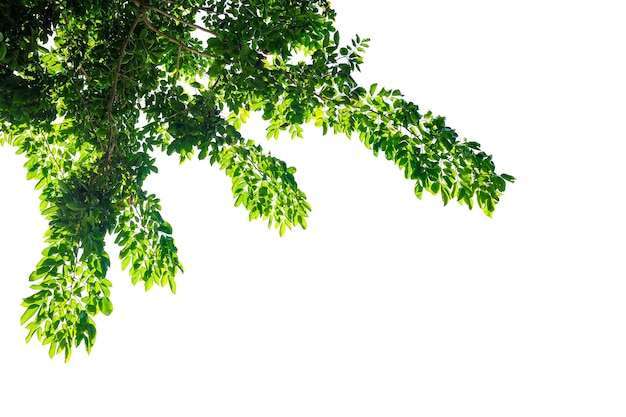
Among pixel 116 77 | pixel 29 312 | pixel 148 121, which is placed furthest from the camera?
pixel 148 121

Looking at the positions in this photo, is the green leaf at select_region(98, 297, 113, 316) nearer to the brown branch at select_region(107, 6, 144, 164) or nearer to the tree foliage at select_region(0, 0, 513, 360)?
the tree foliage at select_region(0, 0, 513, 360)

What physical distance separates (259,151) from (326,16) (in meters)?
0.68

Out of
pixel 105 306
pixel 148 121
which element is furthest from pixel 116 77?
pixel 105 306

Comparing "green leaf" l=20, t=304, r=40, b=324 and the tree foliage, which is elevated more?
the tree foliage

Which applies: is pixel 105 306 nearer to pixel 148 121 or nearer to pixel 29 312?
pixel 29 312

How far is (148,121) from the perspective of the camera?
2.06 m

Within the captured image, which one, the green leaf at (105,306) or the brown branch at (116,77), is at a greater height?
the brown branch at (116,77)

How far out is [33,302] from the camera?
1554 millimetres

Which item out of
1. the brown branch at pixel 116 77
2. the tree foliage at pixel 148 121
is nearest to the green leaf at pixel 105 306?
the tree foliage at pixel 148 121

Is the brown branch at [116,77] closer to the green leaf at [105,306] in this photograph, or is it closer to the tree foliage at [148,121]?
the tree foliage at [148,121]

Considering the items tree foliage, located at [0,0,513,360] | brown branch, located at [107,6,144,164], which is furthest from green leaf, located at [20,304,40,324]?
brown branch, located at [107,6,144,164]

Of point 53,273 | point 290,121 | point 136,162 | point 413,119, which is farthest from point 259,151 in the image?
point 53,273

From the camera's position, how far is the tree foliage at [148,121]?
5.15 feet

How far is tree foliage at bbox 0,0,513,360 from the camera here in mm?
1568
